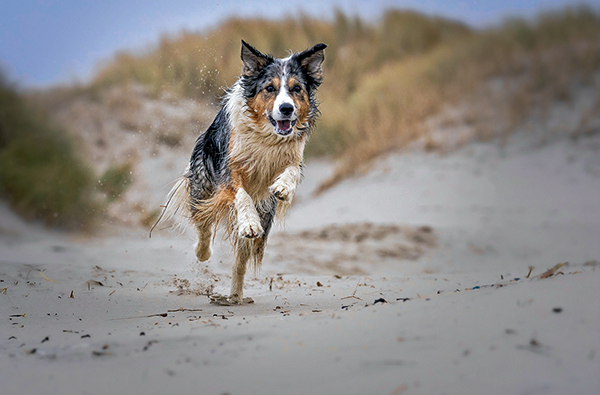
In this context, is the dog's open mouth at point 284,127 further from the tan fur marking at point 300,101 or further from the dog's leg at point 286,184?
the dog's leg at point 286,184

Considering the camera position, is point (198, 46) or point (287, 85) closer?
point (287, 85)

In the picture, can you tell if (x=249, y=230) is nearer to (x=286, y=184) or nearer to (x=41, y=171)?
(x=286, y=184)

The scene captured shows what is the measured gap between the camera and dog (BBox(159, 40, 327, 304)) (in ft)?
14.6

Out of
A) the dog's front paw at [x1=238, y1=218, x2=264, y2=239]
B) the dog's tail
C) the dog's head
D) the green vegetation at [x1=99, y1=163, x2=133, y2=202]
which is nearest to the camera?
the dog's front paw at [x1=238, y1=218, x2=264, y2=239]

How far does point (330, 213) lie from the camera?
1202 cm

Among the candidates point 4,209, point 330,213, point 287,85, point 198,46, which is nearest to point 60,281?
point 287,85

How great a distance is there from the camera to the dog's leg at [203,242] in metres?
5.57

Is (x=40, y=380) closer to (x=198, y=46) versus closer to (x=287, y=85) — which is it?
(x=287, y=85)

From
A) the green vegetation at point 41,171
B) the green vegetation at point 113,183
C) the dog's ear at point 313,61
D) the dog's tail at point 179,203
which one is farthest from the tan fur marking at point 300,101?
the green vegetation at point 113,183

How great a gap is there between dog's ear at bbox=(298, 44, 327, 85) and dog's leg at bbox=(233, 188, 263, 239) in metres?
1.29

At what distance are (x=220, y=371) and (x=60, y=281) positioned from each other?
149 inches

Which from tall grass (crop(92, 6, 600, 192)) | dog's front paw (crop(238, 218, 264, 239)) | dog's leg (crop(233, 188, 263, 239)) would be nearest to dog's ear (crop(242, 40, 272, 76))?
dog's leg (crop(233, 188, 263, 239))

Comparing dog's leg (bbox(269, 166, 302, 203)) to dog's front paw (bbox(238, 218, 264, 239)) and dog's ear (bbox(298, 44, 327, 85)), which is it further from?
dog's ear (bbox(298, 44, 327, 85))

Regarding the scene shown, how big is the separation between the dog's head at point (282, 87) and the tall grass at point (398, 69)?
8.80m
